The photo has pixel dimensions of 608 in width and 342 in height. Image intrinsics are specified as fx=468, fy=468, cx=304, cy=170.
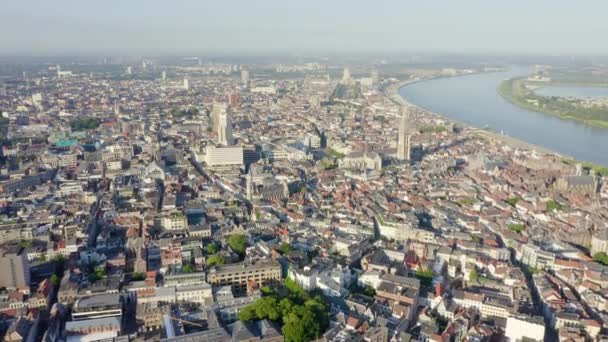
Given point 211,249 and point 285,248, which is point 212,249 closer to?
point 211,249

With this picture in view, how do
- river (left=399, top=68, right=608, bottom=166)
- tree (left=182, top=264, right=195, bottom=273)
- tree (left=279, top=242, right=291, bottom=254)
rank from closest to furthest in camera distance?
1. tree (left=182, top=264, right=195, bottom=273)
2. tree (left=279, top=242, right=291, bottom=254)
3. river (left=399, top=68, right=608, bottom=166)

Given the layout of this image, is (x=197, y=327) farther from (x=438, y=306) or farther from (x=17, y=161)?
(x=17, y=161)

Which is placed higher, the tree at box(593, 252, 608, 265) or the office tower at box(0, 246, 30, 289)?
the office tower at box(0, 246, 30, 289)

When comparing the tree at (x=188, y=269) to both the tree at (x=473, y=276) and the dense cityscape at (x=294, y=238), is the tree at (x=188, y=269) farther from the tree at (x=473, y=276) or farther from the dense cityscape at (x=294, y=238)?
the tree at (x=473, y=276)

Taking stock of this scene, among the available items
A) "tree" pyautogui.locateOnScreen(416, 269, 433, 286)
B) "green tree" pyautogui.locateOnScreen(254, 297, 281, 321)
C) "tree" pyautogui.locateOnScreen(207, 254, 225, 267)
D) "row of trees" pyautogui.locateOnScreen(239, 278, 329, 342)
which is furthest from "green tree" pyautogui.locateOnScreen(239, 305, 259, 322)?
"tree" pyautogui.locateOnScreen(416, 269, 433, 286)

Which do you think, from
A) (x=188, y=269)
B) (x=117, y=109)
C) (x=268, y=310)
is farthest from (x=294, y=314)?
(x=117, y=109)

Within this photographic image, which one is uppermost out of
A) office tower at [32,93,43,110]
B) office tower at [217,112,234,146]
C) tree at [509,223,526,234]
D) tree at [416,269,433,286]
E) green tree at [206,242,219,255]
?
office tower at [32,93,43,110]

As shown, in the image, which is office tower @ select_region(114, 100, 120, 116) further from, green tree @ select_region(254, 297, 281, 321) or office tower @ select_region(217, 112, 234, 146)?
green tree @ select_region(254, 297, 281, 321)
